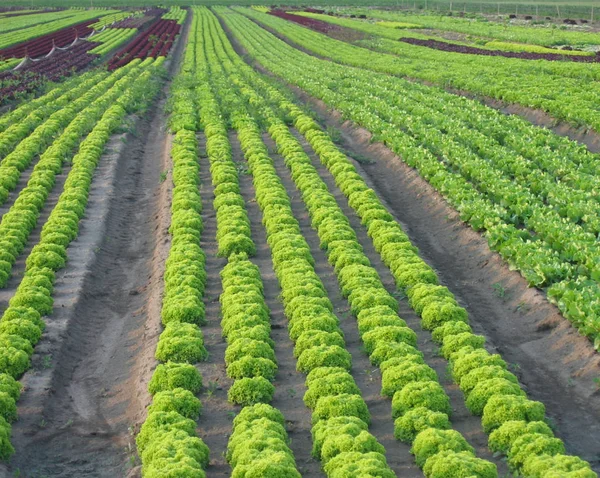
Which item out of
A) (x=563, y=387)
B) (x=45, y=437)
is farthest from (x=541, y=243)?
(x=45, y=437)

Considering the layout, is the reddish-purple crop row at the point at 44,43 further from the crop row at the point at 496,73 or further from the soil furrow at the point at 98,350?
the soil furrow at the point at 98,350

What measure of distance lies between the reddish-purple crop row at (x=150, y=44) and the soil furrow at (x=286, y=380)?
4395 centimetres

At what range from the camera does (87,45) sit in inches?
3014

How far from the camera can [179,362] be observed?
15312 millimetres

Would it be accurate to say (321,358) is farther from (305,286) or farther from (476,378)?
(305,286)

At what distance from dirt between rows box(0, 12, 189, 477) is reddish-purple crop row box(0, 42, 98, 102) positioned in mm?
23605

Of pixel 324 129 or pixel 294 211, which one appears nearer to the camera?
pixel 294 211

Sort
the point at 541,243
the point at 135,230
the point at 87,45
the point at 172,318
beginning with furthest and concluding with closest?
the point at 87,45 < the point at 135,230 < the point at 541,243 < the point at 172,318

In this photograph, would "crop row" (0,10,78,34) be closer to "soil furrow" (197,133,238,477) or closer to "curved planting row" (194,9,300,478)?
"curved planting row" (194,9,300,478)

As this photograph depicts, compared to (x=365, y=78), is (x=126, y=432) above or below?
below

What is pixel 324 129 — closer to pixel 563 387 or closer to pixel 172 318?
pixel 172 318

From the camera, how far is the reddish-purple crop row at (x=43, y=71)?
48.8 meters

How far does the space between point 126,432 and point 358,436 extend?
4429 mm

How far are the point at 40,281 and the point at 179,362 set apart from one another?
536 centimetres
